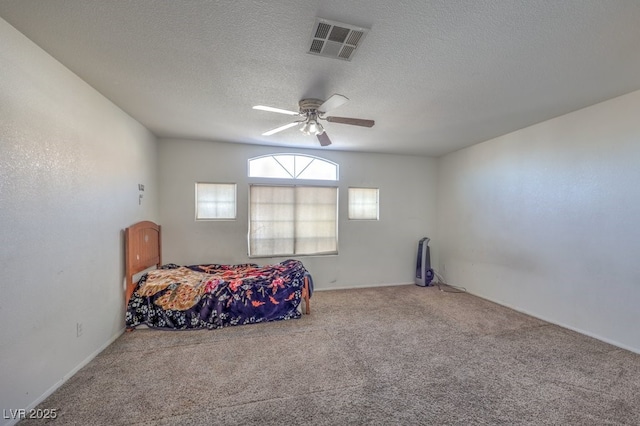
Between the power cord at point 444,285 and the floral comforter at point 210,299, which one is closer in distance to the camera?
the floral comforter at point 210,299

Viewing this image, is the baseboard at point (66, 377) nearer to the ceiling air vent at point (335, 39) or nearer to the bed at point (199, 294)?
the bed at point (199, 294)

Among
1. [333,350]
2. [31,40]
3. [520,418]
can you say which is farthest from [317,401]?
[31,40]

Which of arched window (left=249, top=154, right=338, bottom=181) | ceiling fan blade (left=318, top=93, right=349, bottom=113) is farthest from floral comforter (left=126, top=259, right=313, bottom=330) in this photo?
ceiling fan blade (left=318, top=93, right=349, bottom=113)

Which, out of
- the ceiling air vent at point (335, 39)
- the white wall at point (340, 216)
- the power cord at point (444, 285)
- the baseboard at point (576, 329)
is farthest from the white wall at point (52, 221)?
the baseboard at point (576, 329)

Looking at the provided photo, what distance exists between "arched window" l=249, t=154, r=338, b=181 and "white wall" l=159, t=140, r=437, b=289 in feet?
0.38

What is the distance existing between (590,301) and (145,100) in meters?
5.36

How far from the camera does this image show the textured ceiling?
1.62 metres

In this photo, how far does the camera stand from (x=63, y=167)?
2227 mm

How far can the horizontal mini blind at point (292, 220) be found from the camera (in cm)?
482

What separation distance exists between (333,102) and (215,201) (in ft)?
9.86

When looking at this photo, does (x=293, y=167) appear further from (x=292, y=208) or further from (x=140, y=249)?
(x=140, y=249)

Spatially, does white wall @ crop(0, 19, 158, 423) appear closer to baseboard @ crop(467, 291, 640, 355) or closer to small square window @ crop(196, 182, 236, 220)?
small square window @ crop(196, 182, 236, 220)

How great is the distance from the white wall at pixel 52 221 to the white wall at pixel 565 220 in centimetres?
516

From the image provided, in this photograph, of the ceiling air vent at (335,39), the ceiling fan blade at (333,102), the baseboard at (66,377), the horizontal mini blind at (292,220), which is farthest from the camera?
the horizontal mini blind at (292,220)
